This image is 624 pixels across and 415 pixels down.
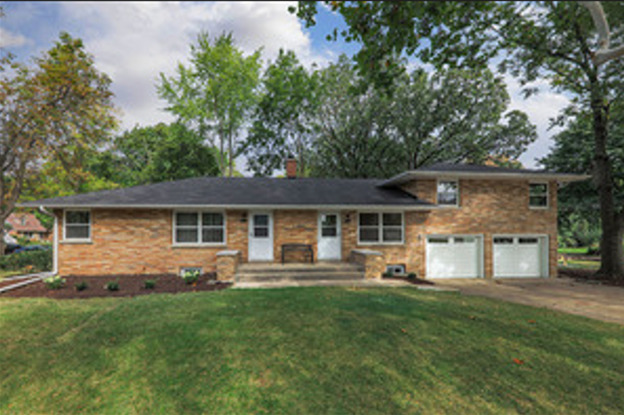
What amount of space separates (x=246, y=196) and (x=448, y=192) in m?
9.34

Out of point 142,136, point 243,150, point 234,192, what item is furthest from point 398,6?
point 142,136

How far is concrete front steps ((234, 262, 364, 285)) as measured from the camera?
9.64 meters

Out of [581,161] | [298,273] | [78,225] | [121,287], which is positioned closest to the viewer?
[121,287]

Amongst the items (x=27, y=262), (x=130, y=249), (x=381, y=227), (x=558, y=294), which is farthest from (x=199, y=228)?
(x=558, y=294)

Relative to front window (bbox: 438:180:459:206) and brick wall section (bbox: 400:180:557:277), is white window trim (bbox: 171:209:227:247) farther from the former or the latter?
front window (bbox: 438:180:459:206)

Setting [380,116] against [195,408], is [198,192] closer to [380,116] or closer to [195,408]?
[195,408]

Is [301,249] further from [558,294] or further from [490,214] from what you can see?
[558,294]

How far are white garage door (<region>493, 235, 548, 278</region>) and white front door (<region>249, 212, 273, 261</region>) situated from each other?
10.5m

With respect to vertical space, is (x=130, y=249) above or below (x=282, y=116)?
below

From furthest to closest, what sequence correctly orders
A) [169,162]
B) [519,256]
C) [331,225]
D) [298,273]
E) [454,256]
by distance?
[169,162] → [519,256] → [454,256] → [331,225] → [298,273]

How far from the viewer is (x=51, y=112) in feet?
53.9

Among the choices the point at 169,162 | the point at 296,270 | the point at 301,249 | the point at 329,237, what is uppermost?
the point at 169,162

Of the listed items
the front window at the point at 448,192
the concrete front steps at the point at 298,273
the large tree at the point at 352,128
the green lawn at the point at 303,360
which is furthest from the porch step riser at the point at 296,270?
the large tree at the point at 352,128

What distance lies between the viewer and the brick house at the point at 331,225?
10.8 metres
